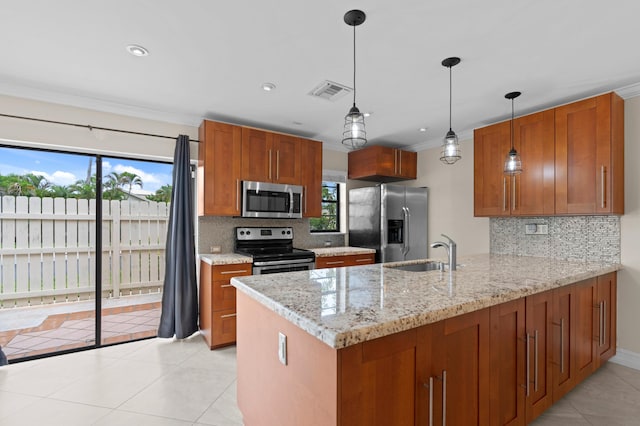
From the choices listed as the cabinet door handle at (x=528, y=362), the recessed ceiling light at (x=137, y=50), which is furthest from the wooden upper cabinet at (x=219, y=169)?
the cabinet door handle at (x=528, y=362)

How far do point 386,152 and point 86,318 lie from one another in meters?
4.21

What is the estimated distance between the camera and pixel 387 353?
3.68 ft

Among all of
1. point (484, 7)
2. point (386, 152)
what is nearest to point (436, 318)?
point (484, 7)

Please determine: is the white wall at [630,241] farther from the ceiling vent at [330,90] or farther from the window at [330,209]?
the window at [330,209]

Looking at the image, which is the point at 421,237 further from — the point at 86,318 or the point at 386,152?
the point at 86,318

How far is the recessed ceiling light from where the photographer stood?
6.84ft

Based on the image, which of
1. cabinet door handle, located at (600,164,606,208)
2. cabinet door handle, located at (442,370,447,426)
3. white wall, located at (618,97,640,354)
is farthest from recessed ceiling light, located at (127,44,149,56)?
white wall, located at (618,97,640,354)

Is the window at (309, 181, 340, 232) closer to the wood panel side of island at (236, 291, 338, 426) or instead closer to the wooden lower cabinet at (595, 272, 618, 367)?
the wood panel side of island at (236, 291, 338, 426)

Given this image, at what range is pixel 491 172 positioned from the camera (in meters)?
3.35

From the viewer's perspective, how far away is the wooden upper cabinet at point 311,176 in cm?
393

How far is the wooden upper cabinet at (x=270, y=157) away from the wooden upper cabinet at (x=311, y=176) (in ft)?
0.28

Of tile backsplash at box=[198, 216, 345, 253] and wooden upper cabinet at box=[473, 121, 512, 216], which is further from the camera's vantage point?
tile backsplash at box=[198, 216, 345, 253]

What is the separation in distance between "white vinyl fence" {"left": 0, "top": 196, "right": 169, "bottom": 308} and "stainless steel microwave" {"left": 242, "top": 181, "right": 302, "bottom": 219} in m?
1.04

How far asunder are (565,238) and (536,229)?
0.26 metres
